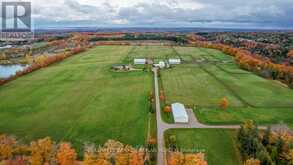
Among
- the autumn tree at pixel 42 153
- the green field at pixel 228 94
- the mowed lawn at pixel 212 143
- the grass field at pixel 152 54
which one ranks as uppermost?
the grass field at pixel 152 54

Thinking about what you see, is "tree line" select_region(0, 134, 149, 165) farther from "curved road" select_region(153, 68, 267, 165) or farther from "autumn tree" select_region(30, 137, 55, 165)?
"curved road" select_region(153, 68, 267, 165)

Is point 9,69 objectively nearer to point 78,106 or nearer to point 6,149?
point 78,106

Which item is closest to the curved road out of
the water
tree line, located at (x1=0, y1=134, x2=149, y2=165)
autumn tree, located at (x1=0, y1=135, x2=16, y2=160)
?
tree line, located at (x1=0, y1=134, x2=149, y2=165)

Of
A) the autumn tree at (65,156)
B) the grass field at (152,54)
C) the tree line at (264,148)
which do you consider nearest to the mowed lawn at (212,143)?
the tree line at (264,148)

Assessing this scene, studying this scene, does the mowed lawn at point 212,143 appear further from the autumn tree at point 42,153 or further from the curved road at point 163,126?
the autumn tree at point 42,153

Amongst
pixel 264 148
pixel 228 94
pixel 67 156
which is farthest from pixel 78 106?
pixel 228 94
